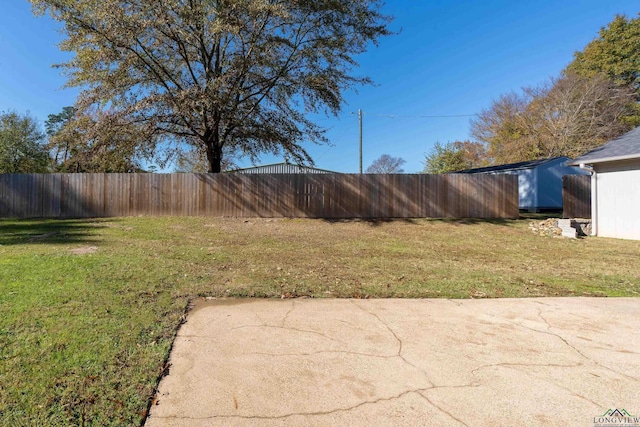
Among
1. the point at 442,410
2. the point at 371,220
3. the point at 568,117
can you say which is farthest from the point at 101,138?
the point at 568,117

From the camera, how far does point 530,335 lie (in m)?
2.87

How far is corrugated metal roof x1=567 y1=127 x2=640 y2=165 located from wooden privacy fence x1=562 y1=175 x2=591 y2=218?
2.37 meters

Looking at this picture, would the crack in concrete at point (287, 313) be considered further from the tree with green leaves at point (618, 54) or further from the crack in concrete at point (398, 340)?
the tree with green leaves at point (618, 54)

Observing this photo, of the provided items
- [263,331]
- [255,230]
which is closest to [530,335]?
[263,331]

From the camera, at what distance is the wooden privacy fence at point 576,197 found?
11984 millimetres

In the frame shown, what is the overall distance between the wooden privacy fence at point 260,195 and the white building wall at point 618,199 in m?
3.05

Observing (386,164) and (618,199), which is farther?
(386,164)

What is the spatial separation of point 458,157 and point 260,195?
25766 millimetres

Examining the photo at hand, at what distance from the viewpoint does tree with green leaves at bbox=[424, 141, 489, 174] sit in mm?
30281

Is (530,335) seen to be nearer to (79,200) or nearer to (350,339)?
(350,339)

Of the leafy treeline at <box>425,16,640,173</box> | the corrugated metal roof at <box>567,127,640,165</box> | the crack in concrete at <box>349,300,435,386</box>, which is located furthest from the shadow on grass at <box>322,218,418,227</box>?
the leafy treeline at <box>425,16,640,173</box>

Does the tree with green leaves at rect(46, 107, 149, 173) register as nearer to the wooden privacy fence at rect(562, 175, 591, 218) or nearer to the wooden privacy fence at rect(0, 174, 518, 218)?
the wooden privacy fence at rect(0, 174, 518, 218)

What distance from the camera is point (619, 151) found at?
8867mm

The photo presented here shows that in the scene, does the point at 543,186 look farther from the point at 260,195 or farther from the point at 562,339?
the point at 562,339
